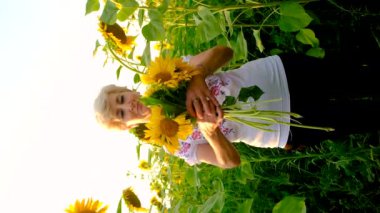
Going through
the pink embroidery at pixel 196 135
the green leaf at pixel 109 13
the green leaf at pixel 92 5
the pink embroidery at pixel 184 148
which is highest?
the green leaf at pixel 92 5

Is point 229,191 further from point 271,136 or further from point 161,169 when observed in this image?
point 271,136

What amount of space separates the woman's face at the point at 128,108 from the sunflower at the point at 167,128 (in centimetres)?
27

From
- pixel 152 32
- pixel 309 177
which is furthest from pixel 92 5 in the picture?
pixel 309 177

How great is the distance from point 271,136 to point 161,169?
46.7 inches

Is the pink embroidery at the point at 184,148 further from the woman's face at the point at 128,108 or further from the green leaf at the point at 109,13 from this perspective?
the green leaf at the point at 109,13

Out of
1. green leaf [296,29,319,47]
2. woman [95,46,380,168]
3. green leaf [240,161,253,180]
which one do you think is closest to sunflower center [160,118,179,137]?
woman [95,46,380,168]

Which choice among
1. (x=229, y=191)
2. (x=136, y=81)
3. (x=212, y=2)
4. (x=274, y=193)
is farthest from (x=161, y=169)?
(x=212, y=2)

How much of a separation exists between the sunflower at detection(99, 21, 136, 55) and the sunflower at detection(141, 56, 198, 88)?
0.46 m

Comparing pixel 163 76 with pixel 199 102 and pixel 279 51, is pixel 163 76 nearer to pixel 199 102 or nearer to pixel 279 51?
pixel 199 102

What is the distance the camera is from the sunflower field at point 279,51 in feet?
4.31

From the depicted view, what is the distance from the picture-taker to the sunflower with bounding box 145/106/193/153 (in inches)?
38.7

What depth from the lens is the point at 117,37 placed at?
4.67 feet

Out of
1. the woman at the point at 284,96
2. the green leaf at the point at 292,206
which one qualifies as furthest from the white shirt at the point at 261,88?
the green leaf at the point at 292,206

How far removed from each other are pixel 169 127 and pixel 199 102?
10cm
